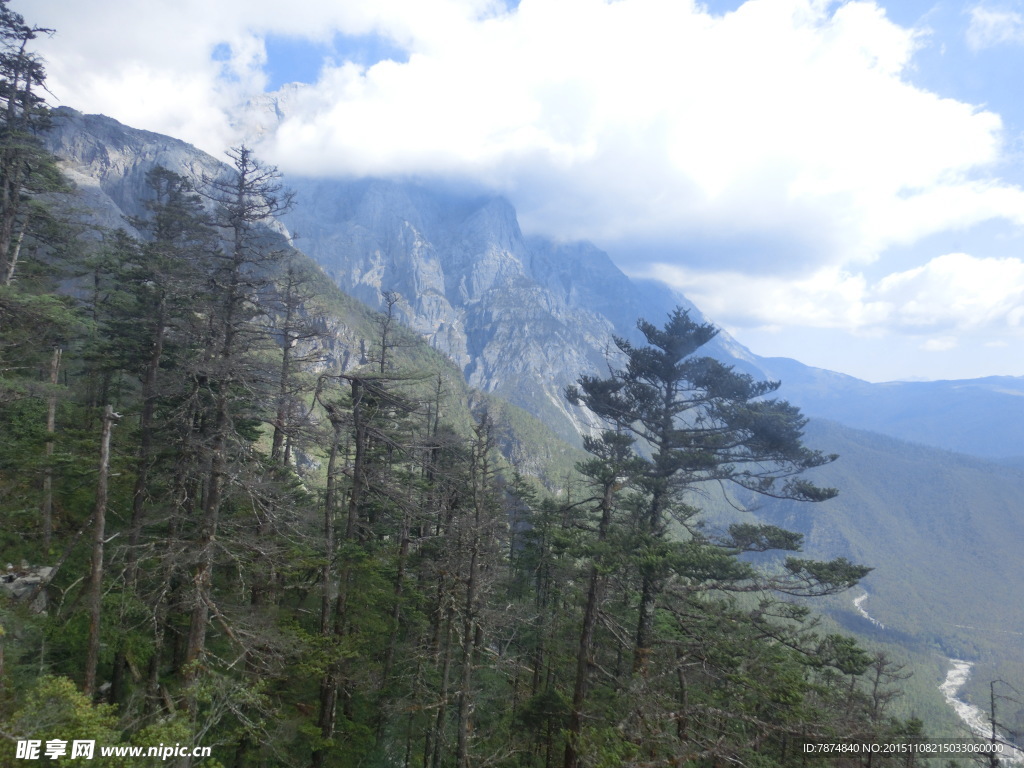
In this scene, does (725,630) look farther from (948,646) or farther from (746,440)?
(948,646)

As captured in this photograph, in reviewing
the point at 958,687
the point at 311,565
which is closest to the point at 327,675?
the point at 311,565

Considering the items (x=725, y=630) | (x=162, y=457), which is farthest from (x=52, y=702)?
(x=725, y=630)

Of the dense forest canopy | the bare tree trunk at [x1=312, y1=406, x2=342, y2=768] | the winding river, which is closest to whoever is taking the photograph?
the dense forest canopy

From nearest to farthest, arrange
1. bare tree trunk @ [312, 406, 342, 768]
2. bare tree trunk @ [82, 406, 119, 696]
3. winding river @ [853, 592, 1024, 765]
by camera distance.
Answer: bare tree trunk @ [82, 406, 119, 696], bare tree trunk @ [312, 406, 342, 768], winding river @ [853, 592, 1024, 765]

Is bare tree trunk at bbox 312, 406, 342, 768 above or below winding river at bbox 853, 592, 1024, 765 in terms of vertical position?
above

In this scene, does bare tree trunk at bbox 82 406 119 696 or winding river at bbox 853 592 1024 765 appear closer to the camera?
bare tree trunk at bbox 82 406 119 696

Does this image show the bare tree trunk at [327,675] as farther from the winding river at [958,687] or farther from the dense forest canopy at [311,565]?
the winding river at [958,687]

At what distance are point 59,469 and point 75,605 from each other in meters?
3.80

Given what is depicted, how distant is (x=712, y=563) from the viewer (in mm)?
11539

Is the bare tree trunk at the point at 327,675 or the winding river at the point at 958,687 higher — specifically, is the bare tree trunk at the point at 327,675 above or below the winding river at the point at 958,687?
above

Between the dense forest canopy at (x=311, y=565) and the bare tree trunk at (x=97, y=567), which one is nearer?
the bare tree trunk at (x=97, y=567)

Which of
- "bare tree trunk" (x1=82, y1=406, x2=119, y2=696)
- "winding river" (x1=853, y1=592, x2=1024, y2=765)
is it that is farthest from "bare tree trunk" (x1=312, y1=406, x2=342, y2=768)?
"winding river" (x1=853, y1=592, x2=1024, y2=765)

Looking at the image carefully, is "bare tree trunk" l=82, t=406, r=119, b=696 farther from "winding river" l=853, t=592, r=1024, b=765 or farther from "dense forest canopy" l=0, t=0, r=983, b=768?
"winding river" l=853, t=592, r=1024, b=765

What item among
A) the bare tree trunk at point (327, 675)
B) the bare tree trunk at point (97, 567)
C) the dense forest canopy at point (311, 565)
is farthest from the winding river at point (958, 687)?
the bare tree trunk at point (97, 567)
